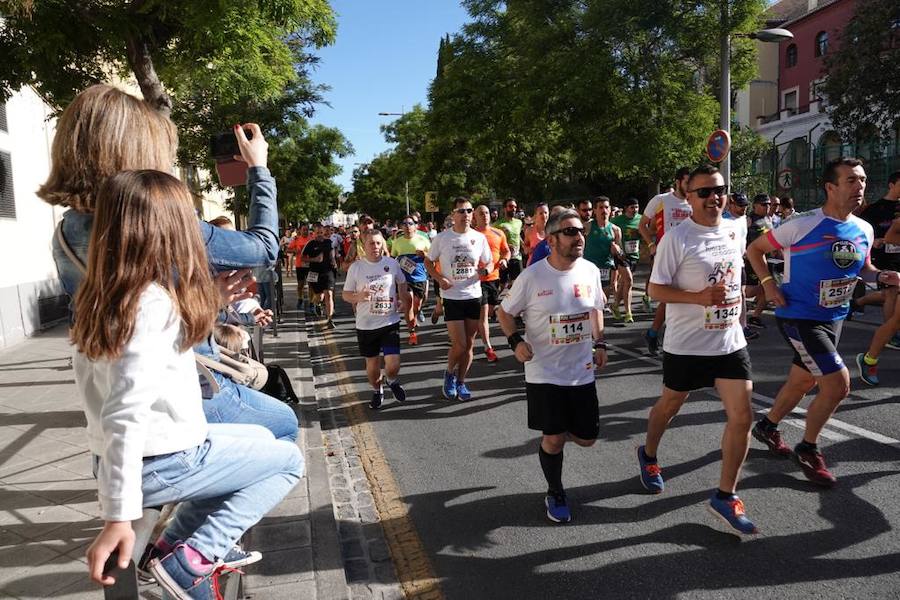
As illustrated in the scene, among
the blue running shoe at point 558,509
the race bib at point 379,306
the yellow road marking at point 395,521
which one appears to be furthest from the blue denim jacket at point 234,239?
the race bib at point 379,306

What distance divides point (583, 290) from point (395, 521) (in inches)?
71.0

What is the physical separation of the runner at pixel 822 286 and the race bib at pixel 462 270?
332 cm

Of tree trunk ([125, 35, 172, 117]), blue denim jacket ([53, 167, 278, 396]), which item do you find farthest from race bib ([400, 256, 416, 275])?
blue denim jacket ([53, 167, 278, 396])

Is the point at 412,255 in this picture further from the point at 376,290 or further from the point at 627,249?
the point at 376,290

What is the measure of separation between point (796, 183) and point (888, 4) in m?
6.30

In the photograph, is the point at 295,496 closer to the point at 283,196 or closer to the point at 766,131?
the point at 283,196

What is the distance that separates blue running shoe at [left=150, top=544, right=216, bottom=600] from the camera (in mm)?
2111

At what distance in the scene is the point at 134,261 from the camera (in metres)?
1.90

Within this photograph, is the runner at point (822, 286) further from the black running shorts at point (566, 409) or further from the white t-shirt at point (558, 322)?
the black running shorts at point (566, 409)

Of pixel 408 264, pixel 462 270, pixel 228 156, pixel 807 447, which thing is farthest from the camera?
pixel 408 264

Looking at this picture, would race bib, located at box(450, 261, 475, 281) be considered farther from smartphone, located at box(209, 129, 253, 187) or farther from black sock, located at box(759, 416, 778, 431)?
smartphone, located at box(209, 129, 253, 187)

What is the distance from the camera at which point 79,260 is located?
2.15 m

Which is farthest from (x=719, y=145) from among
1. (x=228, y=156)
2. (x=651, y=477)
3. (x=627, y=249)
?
(x=228, y=156)

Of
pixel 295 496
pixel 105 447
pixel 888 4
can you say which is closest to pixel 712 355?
pixel 295 496
